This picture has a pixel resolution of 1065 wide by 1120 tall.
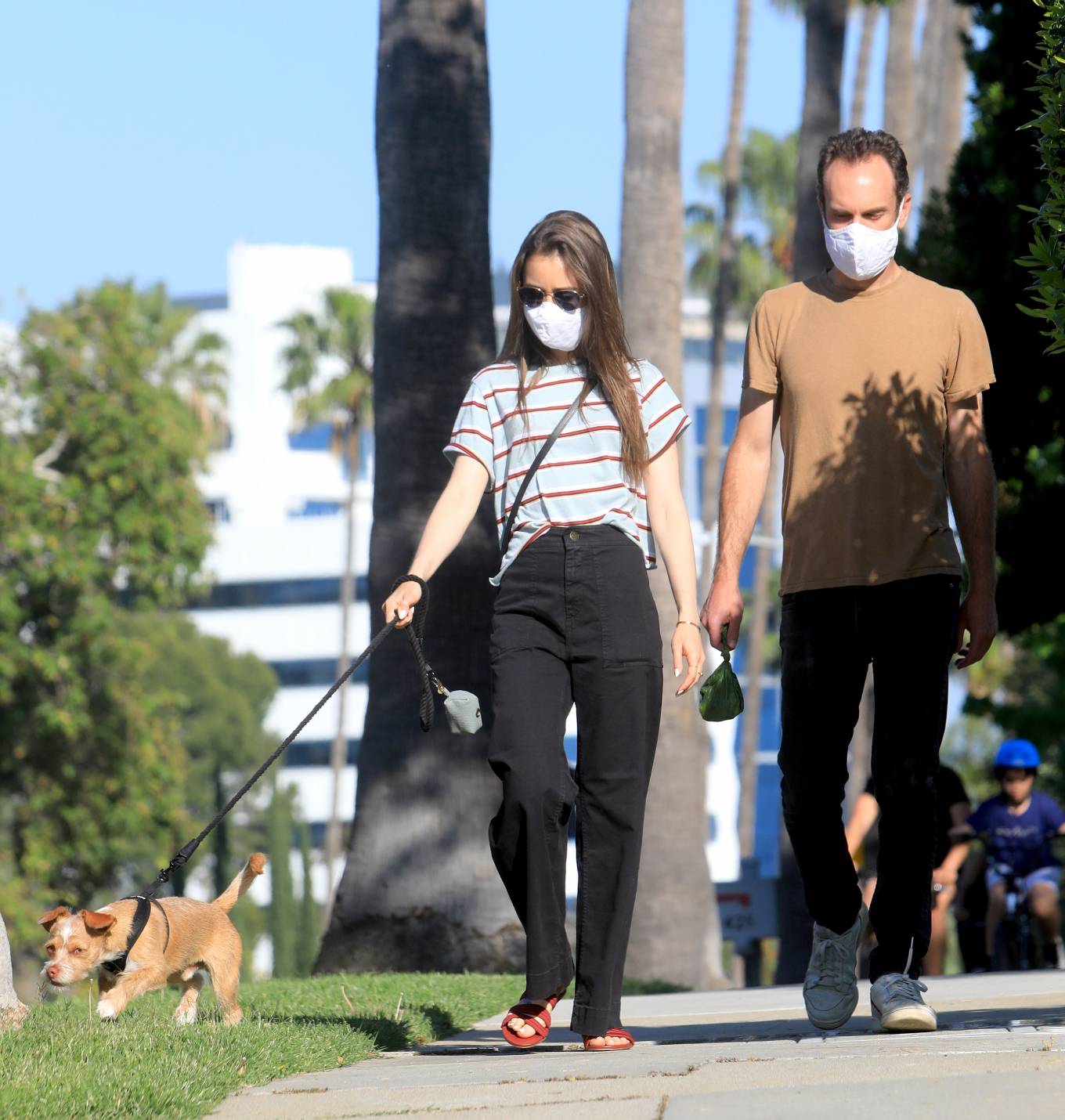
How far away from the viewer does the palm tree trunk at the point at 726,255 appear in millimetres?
35531

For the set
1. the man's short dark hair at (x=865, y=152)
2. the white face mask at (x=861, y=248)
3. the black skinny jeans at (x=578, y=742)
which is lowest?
the black skinny jeans at (x=578, y=742)

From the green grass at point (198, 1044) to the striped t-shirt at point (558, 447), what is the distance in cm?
136

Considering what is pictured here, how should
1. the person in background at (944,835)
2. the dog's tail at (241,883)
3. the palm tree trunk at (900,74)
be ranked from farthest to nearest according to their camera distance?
the palm tree trunk at (900,74)
the person in background at (944,835)
the dog's tail at (241,883)

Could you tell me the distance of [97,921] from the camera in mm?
5941

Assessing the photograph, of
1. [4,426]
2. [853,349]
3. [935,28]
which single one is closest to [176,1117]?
[853,349]

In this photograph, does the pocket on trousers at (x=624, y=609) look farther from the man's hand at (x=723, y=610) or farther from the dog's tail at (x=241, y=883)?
the dog's tail at (x=241, y=883)

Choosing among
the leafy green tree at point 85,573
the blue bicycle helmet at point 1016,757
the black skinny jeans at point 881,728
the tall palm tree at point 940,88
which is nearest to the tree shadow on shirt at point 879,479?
the black skinny jeans at point 881,728

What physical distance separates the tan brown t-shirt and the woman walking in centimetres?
36

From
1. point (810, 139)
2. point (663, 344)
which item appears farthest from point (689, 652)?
point (810, 139)

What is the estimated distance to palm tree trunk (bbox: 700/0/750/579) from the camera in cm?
3553

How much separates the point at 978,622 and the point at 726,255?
3035 cm

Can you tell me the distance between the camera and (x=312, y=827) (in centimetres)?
8844

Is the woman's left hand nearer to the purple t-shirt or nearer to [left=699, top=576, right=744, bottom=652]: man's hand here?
[left=699, top=576, right=744, bottom=652]: man's hand

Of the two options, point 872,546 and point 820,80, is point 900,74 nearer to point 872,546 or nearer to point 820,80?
point 820,80
